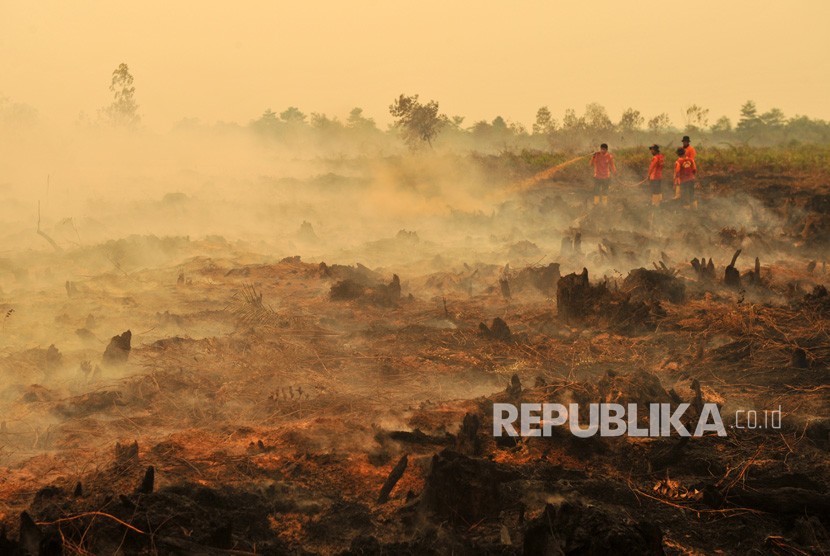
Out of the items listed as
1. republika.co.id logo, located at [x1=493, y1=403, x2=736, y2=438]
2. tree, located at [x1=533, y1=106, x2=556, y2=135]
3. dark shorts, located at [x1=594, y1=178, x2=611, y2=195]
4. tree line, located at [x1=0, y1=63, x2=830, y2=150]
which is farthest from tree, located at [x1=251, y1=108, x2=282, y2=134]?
republika.co.id logo, located at [x1=493, y1=403, x2=736, y2=438]

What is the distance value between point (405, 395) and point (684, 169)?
13.0 m

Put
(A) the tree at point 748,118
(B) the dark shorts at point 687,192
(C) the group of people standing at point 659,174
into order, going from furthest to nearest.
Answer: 1. (A) the tree at point 748,118
2. (B) the dark shorts at point 687,192
3. (C) the group of people standing at point 659,174

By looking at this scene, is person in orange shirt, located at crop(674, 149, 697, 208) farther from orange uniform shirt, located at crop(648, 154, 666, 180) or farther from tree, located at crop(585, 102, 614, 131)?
tree, located at crop(585, 102, 614, 131)

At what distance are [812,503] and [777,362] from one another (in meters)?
3.35

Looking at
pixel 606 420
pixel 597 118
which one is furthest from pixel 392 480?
pixel 597 118

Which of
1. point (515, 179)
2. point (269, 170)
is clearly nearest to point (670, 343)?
point (515, 179)

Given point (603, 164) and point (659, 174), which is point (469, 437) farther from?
point (603, 164)

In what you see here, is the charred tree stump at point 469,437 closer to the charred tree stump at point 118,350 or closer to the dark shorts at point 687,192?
the charred tree stump at point 118,350

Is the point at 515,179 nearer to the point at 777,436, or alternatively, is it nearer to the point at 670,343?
the point at 670,343

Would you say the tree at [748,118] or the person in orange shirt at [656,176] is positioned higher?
the tree at [748,118]

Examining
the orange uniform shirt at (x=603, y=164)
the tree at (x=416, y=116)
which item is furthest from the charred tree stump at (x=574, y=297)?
the tree at (x=416, y=116)

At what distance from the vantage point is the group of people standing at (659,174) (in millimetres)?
16953

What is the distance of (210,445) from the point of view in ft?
18.9

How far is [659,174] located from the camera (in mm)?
17828
